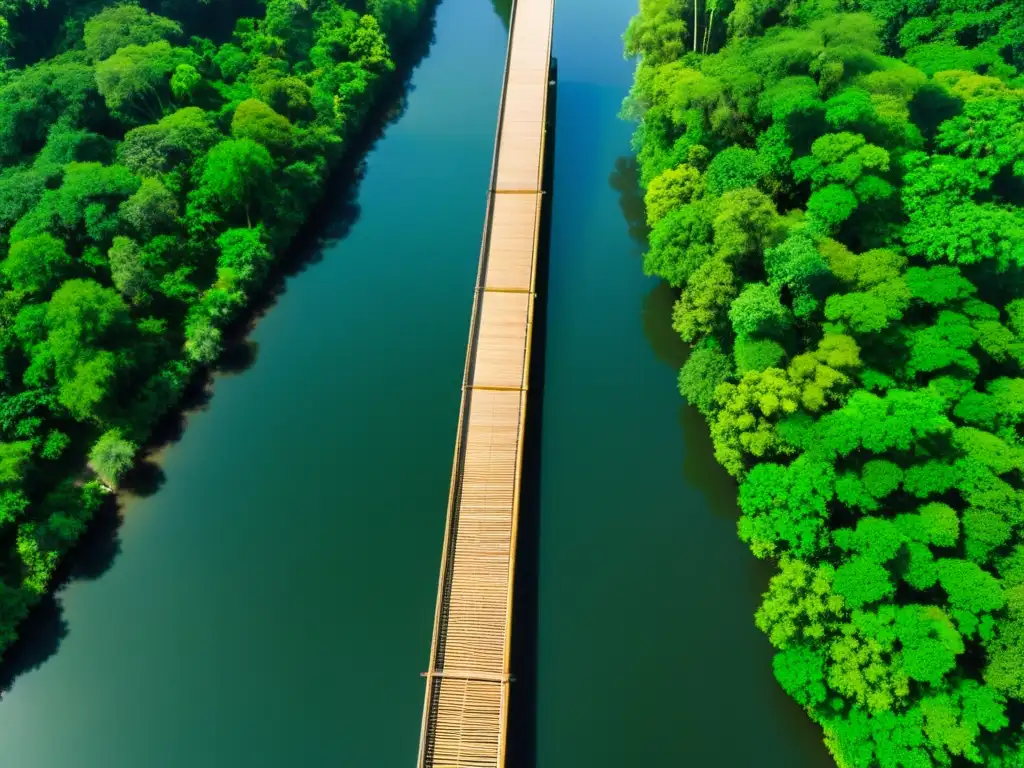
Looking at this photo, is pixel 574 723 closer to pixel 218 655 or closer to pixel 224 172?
pixel 218 655

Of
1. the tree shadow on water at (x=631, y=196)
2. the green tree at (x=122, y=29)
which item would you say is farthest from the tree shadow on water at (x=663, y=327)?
the green tree at (x=122, y=29)

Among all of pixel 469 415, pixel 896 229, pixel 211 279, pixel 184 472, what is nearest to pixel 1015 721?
pixel 896 229

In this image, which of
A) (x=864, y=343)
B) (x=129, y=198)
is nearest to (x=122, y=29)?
(x=129, y=198)

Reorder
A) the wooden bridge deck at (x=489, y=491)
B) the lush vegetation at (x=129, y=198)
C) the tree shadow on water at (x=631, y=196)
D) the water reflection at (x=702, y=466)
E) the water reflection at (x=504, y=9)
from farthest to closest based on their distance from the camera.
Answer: the water reflection at (x=504, y=9) < the tree shadow on water at (x=631, y=196) < the lush vegetation at (x=129, y=198) < the water reflection at (x=702, y=466) < the wooden bridge deck at (x=489, y=491)

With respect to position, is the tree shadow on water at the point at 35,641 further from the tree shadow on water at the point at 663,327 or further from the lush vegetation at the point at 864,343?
the tree shadow on water at the point at 663,327

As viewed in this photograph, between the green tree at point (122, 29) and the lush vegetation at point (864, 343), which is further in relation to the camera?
the green tree at point (122, 29)
